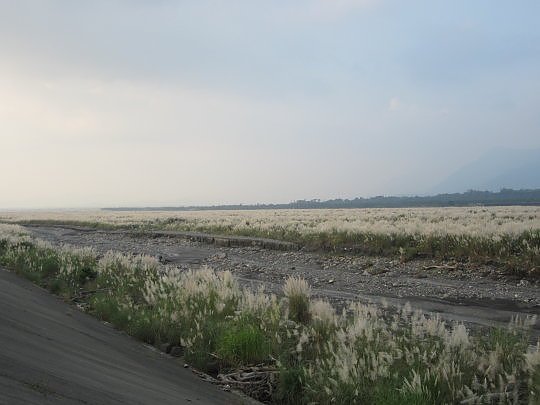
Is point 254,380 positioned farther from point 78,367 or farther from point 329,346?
point 78,367

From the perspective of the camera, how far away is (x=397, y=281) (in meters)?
15.7

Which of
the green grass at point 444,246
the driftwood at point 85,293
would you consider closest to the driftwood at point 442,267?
the green grass at point 444,246

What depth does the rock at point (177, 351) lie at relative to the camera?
734cm

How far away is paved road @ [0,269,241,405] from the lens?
337 centimetres

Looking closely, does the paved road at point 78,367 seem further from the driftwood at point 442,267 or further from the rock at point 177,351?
the driftwood at point 442,267

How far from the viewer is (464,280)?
50.2 feet

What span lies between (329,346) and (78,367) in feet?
9.57

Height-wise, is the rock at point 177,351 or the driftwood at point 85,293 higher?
the driftwood at point 85,293

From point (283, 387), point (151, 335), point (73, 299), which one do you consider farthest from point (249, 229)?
point (283, 387)

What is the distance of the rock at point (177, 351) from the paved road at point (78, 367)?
297 millimetres

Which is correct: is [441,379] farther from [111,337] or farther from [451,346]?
[111,337]

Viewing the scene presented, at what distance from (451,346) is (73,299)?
9.05m

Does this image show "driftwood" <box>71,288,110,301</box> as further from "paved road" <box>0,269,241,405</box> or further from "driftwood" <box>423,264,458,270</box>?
"driftwood" <box>423,264,458,270</box>

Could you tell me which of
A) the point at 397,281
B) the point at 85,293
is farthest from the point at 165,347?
the point at 397,281
